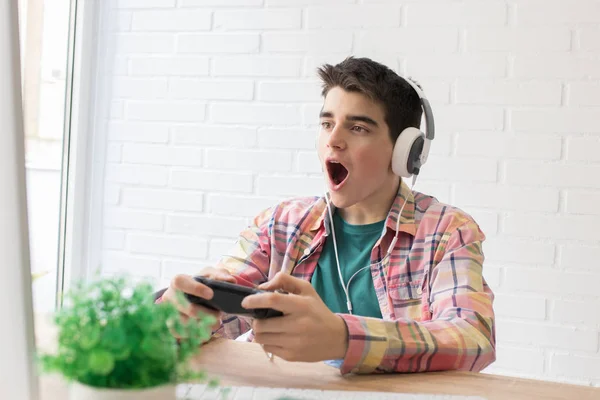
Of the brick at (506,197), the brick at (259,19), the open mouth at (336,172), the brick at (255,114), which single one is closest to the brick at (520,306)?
the brick at (506,197)

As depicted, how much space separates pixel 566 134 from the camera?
2.08 m

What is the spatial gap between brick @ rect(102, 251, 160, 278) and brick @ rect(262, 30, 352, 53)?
89 cm

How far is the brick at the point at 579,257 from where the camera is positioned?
2.05 metres

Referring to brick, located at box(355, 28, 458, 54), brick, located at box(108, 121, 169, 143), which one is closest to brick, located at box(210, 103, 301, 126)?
brick, located at box(108, 121, 169, 143)

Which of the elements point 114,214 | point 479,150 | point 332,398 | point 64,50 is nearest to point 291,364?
point 332,398

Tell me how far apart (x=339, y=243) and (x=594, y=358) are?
1006 millimetres

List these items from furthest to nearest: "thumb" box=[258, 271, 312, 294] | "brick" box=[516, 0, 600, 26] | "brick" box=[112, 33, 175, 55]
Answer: "brick" box=[112, 33, 175, 55] < "brick" box=[516, 0, 600, 26] < "thumb" box=[258, 271, 312, 294]

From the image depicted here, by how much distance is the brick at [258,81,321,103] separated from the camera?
2318mm

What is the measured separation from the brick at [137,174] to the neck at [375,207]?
1.09 metres

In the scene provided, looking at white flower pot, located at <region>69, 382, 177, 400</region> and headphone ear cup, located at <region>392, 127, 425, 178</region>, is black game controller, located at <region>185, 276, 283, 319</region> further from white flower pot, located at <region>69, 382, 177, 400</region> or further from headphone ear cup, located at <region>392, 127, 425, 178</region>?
headphone ear cup, located at <region>392, 127, 425, 178</region>

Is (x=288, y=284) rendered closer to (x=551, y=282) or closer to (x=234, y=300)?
(x=234, y=300)

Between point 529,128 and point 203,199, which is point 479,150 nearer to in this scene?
point 529,128

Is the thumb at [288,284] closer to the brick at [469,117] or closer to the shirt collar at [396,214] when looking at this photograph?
the shirt collar at [396,214]

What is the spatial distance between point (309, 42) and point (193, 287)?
4.94ft
